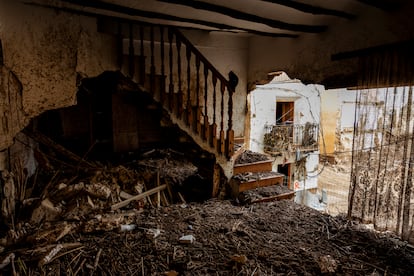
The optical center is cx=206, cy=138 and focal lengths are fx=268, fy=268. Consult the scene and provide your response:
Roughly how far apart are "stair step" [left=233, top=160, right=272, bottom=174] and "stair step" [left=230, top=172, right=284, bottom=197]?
0.10 meters

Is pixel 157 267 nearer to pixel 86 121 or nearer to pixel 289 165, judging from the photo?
pixel 86 121

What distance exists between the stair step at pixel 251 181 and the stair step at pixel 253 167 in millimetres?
102

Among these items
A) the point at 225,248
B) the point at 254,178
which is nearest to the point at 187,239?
the point at 225,248

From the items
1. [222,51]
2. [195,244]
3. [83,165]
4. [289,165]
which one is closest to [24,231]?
[83,165]

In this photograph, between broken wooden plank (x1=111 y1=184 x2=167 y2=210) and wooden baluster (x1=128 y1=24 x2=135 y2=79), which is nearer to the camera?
wooden baluster (x1=128 y1=24 x2=135 y2=79)

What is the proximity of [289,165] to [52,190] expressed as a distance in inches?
332

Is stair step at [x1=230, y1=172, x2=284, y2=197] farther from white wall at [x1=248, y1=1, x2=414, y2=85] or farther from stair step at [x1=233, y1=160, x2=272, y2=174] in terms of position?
white wall at [x1=248, y1=1, x2=414, y2=85]

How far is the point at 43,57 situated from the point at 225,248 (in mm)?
3142

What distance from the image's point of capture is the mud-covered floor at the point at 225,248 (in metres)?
2.69

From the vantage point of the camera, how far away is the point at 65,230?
3174 millimetres

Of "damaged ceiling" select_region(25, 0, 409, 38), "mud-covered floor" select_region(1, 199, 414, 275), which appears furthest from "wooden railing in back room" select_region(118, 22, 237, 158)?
"mud-covered floor" select_region(1, 199, 414, 275)

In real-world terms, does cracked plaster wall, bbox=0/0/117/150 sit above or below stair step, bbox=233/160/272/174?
above

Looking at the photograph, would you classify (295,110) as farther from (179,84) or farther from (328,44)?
(179,84)

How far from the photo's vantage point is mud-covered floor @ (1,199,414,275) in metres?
2.69
